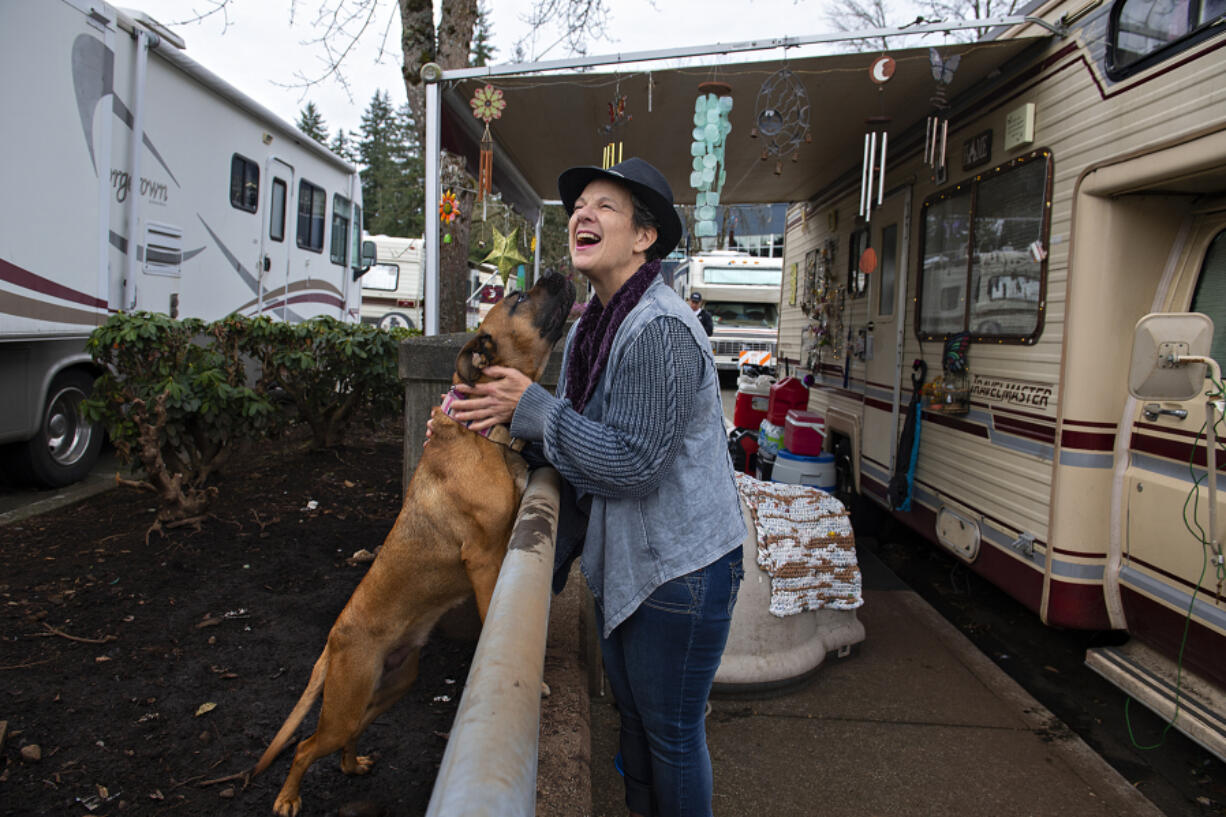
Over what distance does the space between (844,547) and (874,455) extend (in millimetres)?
2315

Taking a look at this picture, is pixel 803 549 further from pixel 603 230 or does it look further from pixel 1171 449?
pixel 603 230

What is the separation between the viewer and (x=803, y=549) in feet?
12.0

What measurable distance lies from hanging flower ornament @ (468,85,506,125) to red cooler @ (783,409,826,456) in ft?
11.5

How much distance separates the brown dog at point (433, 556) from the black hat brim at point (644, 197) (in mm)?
450

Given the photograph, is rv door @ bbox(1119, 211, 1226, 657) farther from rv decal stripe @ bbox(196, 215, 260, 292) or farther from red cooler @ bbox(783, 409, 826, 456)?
rv decal stripe @ bbox(196, 215, 260, 292)

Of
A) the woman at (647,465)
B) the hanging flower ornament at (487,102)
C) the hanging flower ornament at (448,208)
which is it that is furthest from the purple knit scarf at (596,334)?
the hanging flower ornament at (448,208)

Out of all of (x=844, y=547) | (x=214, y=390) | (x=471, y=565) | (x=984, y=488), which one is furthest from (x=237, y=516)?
(x=984, y=488)

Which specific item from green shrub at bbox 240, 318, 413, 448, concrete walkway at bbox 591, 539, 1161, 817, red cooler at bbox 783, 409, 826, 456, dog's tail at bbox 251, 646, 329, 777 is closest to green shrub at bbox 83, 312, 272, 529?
green shrub at bbox 240, 318, 413, 448

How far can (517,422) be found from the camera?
178 cm

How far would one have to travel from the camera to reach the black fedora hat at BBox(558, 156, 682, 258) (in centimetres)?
187

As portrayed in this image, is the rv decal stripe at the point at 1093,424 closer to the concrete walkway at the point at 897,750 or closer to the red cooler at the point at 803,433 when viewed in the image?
the concrete walkway at the point at 897,750

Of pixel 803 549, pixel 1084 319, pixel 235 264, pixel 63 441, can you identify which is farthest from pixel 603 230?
pixel 235 264

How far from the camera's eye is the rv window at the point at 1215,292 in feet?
10.0

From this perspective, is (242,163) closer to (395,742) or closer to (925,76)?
(925,76)
